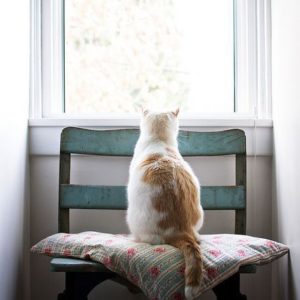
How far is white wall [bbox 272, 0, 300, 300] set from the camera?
127 cm

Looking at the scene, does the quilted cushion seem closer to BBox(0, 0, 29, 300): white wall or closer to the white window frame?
BBox(0, 0, 29, 300): white wall

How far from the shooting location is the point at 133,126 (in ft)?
5.43

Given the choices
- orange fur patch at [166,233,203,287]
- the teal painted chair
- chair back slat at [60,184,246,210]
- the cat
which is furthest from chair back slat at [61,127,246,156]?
orange fur patch at [166,233,203,287]

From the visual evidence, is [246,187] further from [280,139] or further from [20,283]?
[20,283]

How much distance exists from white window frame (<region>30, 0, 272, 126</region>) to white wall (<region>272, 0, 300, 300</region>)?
0.28 ft

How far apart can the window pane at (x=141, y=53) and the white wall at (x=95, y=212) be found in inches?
9.8

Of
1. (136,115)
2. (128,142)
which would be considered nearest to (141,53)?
(136,115)

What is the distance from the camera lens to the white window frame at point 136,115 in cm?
165

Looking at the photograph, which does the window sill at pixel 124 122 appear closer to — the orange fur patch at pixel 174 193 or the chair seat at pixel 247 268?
→ the orange fur patch at pixel 174 193

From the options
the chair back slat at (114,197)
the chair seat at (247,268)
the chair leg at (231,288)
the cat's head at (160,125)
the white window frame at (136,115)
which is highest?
the white window frame at (136,115)

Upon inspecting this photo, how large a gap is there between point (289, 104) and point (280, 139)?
16cm

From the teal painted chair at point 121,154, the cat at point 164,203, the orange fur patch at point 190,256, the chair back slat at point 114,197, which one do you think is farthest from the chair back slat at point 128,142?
the orange fur patch at point 190,256

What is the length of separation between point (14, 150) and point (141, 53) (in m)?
0.66

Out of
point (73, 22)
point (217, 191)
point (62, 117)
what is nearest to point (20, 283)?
point (62, 117)
